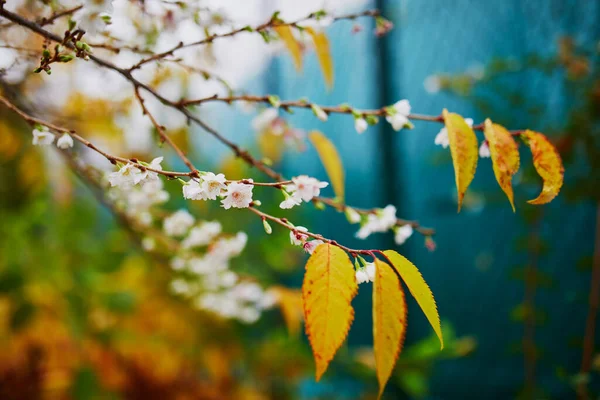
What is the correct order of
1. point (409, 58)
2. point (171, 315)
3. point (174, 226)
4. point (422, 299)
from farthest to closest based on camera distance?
point (171, 315) → point (409, 58) → point (174, 226) → point (422, 299)

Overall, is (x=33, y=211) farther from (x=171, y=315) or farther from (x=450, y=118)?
(x=450, y=118)

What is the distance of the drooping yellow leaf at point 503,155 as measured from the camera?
0.34 metres

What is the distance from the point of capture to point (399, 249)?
4.12 feet

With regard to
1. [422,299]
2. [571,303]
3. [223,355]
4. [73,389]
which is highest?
[422,299]

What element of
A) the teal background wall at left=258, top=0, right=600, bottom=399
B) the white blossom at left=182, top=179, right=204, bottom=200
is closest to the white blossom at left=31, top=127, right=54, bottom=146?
the white blossom at left=182, top=179, right=204, bottom=200

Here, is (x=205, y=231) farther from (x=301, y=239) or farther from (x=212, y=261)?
(x=301, y=239)

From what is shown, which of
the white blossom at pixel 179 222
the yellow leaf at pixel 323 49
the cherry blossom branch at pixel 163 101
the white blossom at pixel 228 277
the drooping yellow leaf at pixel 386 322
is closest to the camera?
the drooping yellow leaf at pixel 386 322

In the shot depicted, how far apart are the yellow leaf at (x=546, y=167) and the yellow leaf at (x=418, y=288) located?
4.7 inches

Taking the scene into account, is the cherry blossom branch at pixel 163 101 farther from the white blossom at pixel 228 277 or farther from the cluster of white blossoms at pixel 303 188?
the white blossom at pixel 228 277

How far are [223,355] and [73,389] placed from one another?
23.7 inches

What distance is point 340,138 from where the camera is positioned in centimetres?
164

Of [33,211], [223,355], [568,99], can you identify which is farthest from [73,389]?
[568,99]

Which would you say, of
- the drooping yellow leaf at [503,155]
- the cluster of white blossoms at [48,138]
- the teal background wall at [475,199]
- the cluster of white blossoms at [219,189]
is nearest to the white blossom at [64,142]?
the cluster of white blossoms at [48,138]

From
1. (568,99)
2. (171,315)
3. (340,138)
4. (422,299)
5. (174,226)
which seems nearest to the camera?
(422,299)
